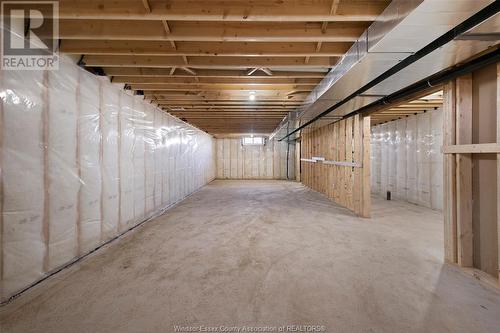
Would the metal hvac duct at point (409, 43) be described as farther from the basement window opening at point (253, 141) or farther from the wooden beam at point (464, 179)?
the basement window opening at point (253, 141)

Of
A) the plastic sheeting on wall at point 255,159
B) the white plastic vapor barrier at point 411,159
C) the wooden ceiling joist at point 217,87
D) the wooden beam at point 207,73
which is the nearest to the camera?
the wooden beam at point 207,73

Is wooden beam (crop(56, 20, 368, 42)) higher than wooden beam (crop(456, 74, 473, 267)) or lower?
higher

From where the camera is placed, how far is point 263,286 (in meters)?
2.15

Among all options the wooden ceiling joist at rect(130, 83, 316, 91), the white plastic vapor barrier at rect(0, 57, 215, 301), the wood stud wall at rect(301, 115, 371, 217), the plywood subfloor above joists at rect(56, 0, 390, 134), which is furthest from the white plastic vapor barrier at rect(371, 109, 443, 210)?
the white plastic vapor barrier at rect(0, 57, 215, 301)

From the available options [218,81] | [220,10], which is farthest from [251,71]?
[220,10]

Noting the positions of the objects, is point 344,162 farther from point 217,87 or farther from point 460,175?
point 217,87

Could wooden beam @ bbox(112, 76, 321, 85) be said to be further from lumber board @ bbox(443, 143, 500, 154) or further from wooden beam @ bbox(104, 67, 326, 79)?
lumber board @ bbox(443, 143, 500, 154)

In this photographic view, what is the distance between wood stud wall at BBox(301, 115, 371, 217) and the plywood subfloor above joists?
152 cm

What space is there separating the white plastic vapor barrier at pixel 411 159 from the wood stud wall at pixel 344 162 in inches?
73.3

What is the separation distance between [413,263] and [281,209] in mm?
2952

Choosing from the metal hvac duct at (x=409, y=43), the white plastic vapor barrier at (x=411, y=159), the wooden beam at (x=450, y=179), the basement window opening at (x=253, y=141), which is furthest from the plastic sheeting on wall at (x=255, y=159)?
the wooden beam at (x=450, y=179)

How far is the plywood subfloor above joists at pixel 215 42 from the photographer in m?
1.94

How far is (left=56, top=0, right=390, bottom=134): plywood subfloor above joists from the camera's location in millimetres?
1938

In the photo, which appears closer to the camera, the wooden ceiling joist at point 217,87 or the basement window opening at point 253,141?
the wooden ceiling joist at point 217,87
